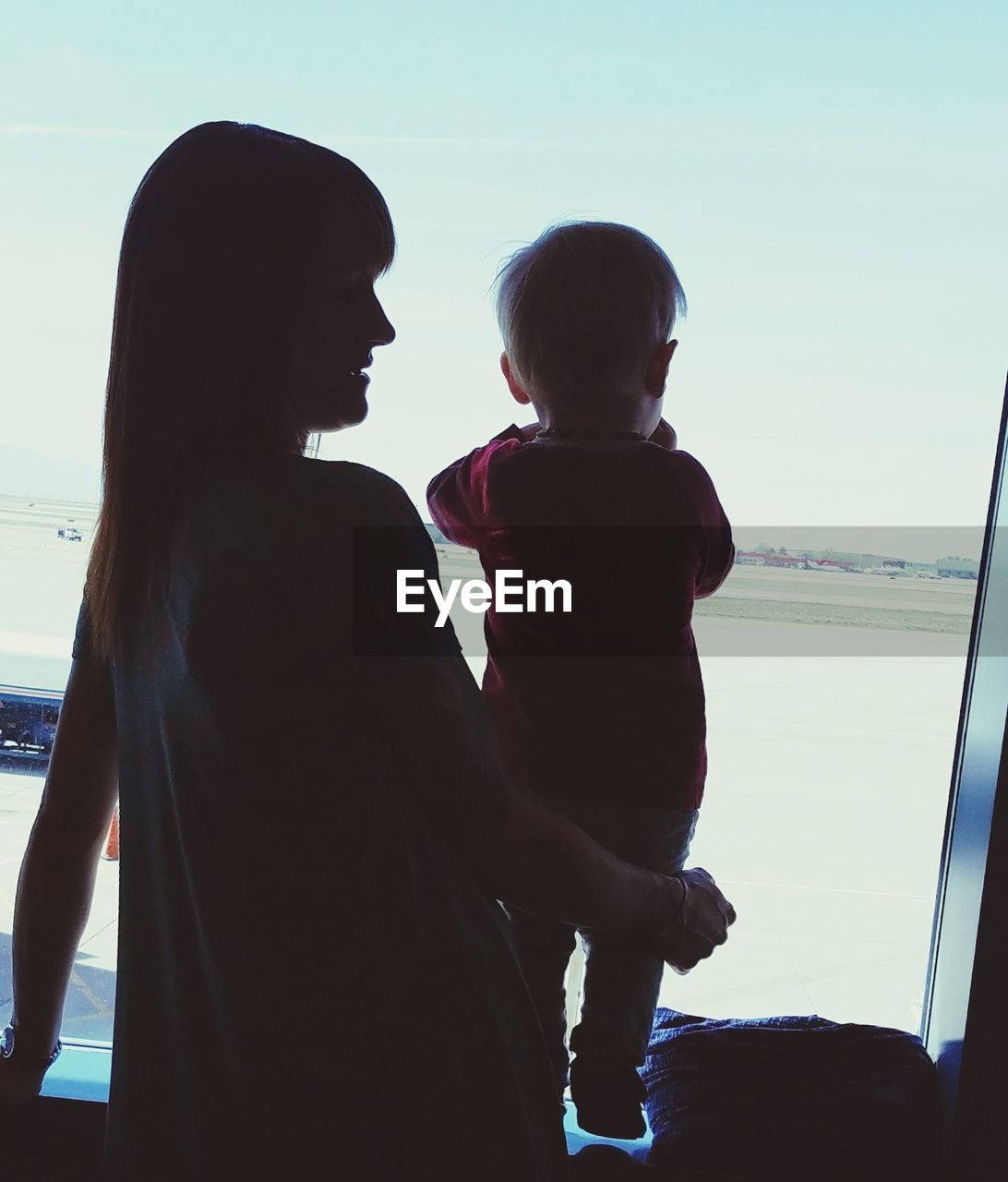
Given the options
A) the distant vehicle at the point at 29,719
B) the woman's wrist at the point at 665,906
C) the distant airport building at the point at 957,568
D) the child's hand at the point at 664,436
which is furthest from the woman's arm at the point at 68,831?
the distant airport building at the point at 957,568

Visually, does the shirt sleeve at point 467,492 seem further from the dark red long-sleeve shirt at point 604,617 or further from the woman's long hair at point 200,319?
the woman's long hair at point 200,319

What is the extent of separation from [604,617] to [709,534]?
0.13 metres

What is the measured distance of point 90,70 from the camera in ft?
4.12

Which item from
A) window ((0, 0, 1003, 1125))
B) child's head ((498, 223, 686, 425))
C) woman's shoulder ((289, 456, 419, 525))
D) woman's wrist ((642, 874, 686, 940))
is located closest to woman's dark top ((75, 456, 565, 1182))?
woman's shoulder ((289, 456, 419, 525))

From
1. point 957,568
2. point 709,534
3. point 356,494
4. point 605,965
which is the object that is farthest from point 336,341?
point 957,568

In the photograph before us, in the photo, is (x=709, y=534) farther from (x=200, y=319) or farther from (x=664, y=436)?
(x=200, y=319)

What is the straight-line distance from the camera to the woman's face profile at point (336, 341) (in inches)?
24.5

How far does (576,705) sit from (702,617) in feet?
0.80

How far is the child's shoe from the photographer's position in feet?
2.92

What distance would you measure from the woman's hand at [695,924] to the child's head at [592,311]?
46 centimetres

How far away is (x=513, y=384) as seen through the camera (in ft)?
3.41

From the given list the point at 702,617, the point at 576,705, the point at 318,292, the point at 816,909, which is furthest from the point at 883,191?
the point at 816,909

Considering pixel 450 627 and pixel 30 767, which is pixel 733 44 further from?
pixel 30 767

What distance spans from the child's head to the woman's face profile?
A: 1.02ft
